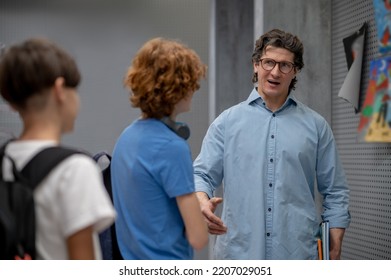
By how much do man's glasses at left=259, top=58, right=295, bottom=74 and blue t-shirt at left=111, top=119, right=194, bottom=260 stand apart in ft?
3.14

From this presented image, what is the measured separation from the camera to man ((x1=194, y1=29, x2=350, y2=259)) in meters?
2.34

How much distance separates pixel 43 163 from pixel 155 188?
0.44m

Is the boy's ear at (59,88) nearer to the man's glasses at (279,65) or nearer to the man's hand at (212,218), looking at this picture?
the man's hand at (212,218)

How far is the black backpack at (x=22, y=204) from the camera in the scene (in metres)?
1.09

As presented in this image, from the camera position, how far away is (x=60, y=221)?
43.9 inches

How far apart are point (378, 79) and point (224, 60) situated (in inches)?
83.7

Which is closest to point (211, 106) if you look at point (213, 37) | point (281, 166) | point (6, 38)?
point (213, 37)

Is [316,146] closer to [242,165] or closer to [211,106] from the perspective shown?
→ [242,165]

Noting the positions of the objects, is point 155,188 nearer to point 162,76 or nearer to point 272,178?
point 162,76

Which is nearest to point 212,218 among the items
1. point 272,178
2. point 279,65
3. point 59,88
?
point 272,178

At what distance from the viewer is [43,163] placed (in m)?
1.10

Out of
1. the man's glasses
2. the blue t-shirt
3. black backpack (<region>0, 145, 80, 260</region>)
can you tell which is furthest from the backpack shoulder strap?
the man's glasses

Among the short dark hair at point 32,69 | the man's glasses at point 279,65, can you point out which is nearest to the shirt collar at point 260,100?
the man's glasses at point 279,65

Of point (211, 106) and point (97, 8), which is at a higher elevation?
point (97, 8)
